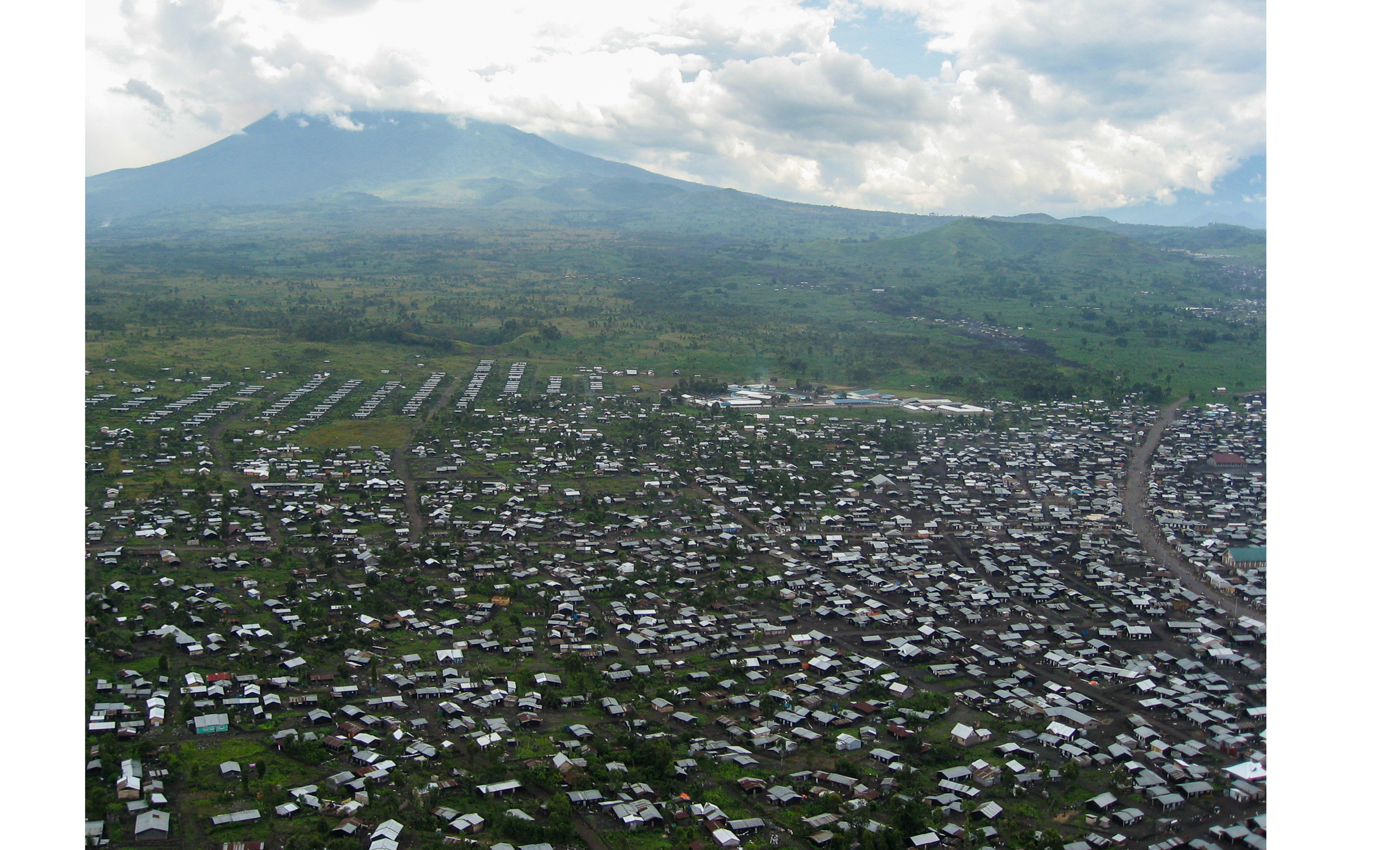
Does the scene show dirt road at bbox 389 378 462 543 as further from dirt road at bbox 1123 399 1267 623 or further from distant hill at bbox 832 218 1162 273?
distant hill at bbox 832 218 1162 273

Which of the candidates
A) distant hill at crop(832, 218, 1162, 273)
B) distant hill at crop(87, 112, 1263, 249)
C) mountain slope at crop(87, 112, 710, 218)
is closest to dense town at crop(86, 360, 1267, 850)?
distant hill at crop(832, 218, 1162, 273)

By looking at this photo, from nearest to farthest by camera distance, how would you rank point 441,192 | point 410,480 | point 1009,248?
point 410,480
point 1009,248
point 441,192

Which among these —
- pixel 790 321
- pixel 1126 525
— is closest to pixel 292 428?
pixel 1126 525

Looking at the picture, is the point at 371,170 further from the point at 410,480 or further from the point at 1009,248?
the point at 410,480

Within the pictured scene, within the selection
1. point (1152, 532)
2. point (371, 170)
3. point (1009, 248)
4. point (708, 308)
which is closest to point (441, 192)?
point (371, 170)

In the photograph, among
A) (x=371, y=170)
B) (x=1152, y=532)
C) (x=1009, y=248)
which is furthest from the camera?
(x=371, y=170)

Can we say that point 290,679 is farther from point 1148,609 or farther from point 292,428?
point 292,428
